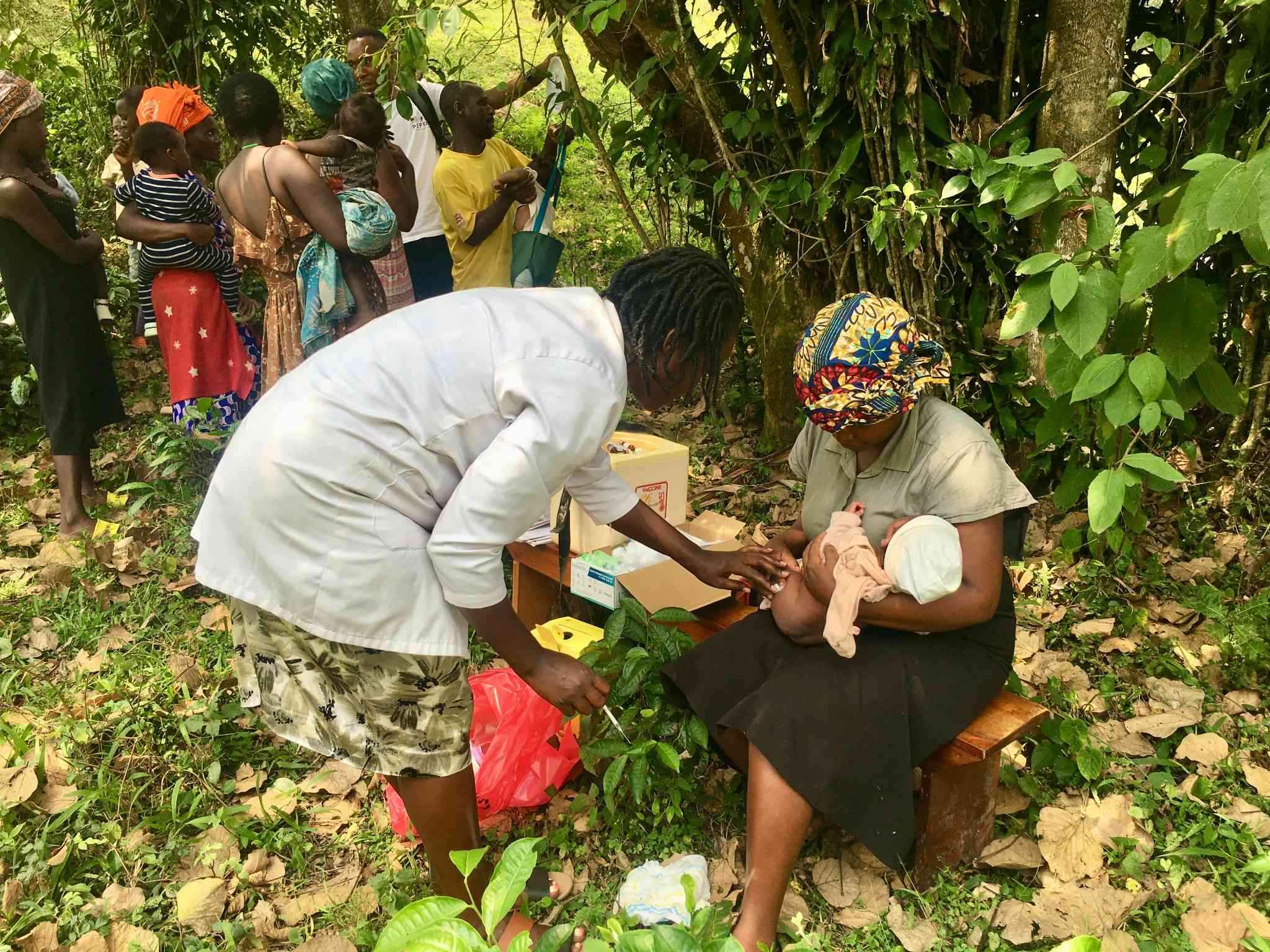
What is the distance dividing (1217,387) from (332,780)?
8.83ft

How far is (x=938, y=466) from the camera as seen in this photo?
2.24 meters

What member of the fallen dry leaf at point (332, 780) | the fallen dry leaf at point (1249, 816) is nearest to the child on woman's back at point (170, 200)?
the fallen dry leaf at point (332, 780)

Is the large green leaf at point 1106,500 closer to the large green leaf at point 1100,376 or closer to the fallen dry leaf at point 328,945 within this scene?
the large green leaf at point 1100,376

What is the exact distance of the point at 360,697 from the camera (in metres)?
1.94

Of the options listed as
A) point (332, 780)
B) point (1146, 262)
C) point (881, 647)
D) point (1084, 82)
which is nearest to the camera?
point (1146, 262)

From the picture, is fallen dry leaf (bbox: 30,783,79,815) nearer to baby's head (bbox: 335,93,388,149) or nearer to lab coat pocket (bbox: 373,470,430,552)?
lab coat pocket (bbox: 373,470,430,552)

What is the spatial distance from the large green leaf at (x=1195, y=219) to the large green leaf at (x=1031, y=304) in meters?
0.25

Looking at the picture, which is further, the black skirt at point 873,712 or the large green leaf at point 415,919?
A: the black skirt at point 873,712

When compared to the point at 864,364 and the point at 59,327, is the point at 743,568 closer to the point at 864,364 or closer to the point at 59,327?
the point at 864,364

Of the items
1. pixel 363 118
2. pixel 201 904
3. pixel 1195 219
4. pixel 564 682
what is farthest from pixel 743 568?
pixel 363 118

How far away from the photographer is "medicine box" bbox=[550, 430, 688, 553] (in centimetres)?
309

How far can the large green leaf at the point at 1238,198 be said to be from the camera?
1.68 metres

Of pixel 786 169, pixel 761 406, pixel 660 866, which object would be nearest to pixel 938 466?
pixel 660 866

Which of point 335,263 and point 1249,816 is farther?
point 335,263
